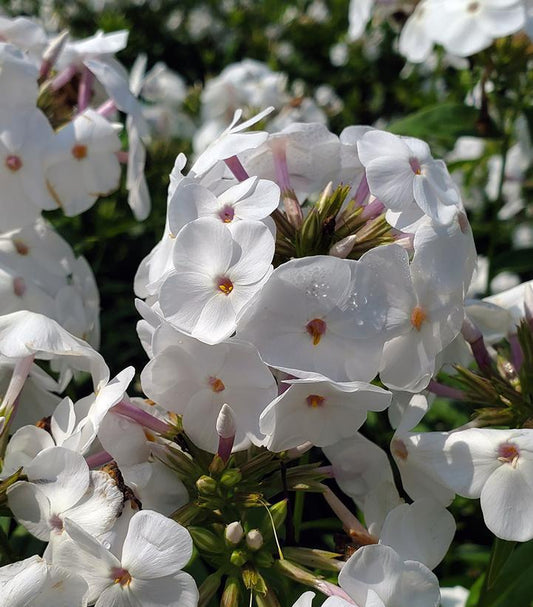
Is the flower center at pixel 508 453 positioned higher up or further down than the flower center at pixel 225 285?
further down

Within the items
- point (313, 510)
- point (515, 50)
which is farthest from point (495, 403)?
point (515, 50)

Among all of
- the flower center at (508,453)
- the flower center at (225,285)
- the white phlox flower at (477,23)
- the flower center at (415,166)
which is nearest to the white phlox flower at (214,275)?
the flower center at (225,285)

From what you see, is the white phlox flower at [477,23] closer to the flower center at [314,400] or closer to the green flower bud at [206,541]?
the flower center at [314,400]

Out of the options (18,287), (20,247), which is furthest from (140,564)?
(20,247)

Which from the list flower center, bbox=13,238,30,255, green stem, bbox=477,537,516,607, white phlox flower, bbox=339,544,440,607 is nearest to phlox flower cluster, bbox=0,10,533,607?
white phlox flower, bbox=339,544,440,607

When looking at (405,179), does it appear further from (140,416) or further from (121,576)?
(121,576)

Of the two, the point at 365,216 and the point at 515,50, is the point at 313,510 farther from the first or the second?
the point at 515,50

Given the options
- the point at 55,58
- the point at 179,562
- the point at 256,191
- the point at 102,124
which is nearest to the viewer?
the point at 179,562
